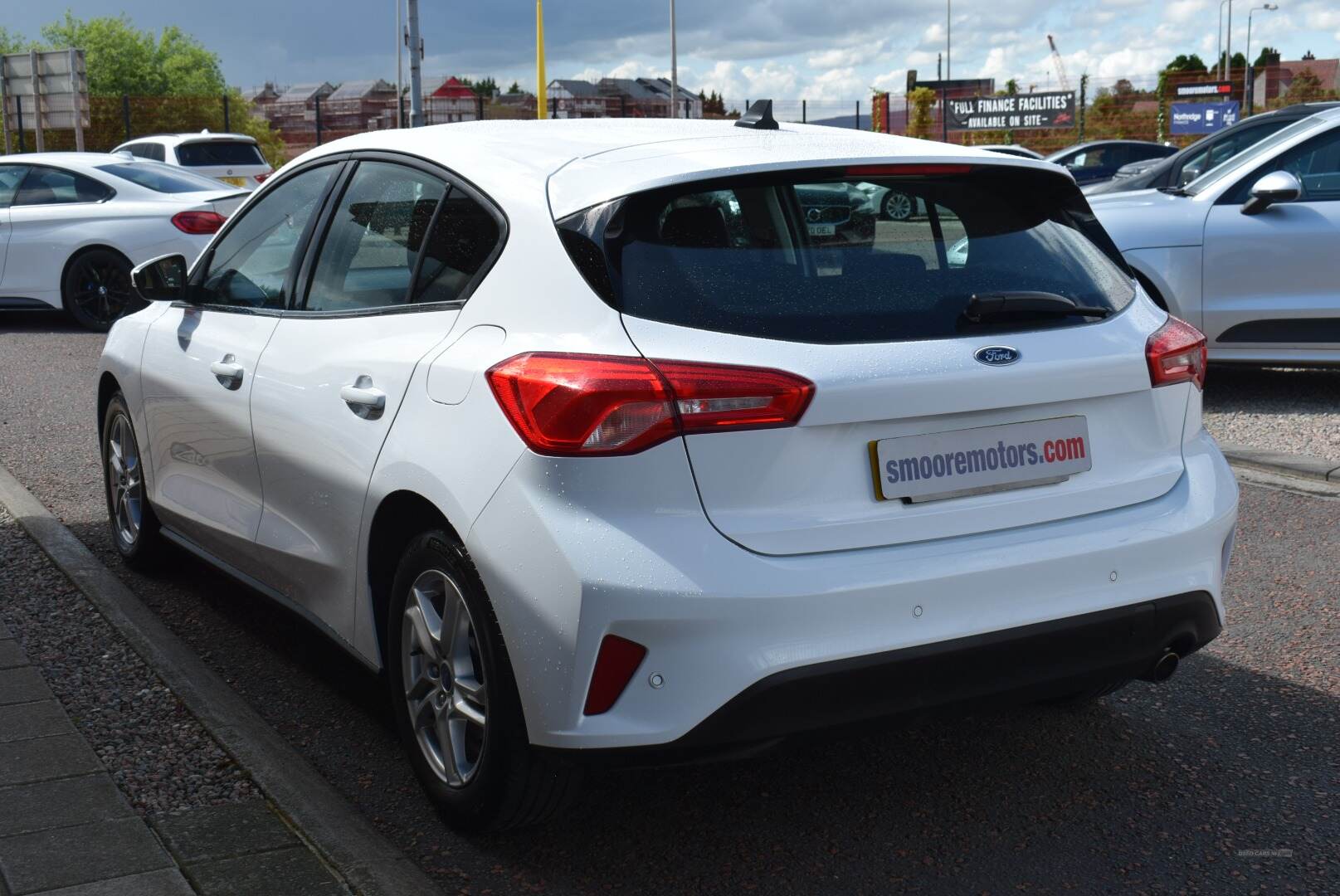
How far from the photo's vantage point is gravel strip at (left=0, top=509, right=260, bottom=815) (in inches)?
139

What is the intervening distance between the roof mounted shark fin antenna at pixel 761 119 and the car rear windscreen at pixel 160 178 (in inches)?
444

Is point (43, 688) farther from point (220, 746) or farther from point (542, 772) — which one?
point (542, 772)

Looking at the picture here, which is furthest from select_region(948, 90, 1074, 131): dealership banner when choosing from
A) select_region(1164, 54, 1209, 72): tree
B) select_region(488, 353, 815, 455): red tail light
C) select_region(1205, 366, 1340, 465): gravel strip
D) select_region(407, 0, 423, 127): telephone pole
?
select_region(1164, 54, 1209, 72): tree

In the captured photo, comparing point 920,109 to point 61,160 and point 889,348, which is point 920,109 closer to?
point 61,160

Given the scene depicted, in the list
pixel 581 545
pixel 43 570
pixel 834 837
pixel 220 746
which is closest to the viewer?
pixel 581 545

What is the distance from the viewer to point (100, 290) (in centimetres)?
1420

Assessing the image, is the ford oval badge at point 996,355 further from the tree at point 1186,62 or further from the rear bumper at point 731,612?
the tree at point 1186,62

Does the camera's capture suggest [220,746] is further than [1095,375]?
Yes

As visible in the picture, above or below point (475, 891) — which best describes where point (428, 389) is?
above

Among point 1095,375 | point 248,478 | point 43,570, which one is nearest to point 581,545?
point 1095,375

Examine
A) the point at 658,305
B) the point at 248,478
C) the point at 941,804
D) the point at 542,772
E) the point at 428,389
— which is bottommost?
the point at 941,804

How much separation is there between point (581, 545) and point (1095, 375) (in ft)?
3.88

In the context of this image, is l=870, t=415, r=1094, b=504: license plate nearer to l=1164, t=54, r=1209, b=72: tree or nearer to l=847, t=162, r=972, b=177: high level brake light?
l=847, t=162, r=972, b=177: high level brake light

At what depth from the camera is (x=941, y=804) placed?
358cm
